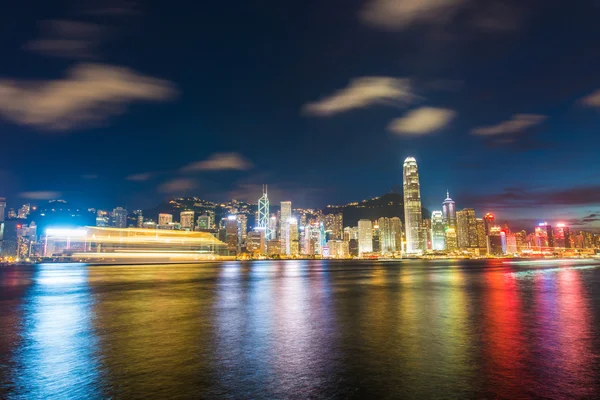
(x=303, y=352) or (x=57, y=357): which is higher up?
(x=57, y=357)

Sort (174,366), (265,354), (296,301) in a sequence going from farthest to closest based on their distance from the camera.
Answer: (296,301), (265,354), (174,366)

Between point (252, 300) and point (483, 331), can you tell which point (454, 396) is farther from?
point (252, 300)

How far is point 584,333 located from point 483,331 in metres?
5.13

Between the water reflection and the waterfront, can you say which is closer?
the waterfront

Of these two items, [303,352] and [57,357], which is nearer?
[57,357]

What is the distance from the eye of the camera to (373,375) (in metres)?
13.1

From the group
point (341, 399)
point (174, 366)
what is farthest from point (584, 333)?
point (174, 366)

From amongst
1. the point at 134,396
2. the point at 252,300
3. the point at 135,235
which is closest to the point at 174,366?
the point at 134,396

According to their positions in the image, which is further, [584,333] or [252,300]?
[252,300]

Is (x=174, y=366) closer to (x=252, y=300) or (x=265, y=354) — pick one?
(x=265, y=354)

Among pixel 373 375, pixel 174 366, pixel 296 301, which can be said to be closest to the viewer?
pixel 373 375

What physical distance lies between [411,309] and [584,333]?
11.6 meters

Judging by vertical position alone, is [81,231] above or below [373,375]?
above

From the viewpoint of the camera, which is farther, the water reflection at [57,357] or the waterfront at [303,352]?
the water reflection at [57,357]
